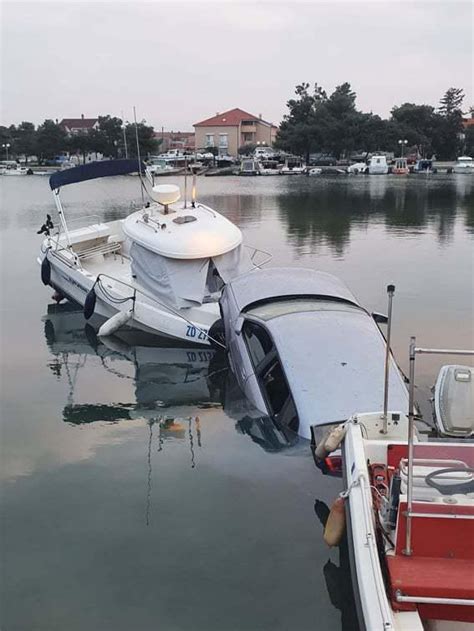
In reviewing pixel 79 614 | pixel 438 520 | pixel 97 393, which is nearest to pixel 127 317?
pixel 97 393

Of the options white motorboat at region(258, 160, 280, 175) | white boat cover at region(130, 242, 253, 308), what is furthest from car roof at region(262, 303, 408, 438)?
white motorboat at region(258, 160, 280, 175)

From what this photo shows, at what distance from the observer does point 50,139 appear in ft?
356

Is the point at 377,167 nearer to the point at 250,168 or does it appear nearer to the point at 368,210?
the point at 250,168

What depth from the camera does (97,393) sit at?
1086cm

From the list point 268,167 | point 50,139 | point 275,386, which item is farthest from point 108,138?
point 275,386

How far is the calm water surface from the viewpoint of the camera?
18.5 ft

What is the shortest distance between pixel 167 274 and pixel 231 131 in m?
118

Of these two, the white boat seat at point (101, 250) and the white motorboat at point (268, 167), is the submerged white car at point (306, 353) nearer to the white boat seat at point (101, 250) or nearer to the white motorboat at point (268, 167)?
the white boat seat at point (101, 250)

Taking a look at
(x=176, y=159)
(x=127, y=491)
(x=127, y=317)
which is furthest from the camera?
(x=176, y=159)

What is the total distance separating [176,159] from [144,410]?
89.7 meters

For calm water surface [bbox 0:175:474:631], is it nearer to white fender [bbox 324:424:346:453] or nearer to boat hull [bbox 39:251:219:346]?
boat hull [bbox 39:251:219:346]

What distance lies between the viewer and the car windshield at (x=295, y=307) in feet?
31.5

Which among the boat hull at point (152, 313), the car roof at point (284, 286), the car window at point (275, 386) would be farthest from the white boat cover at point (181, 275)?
the car window at point (275, 386)

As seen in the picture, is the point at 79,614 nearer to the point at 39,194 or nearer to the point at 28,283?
the point at 28,283
